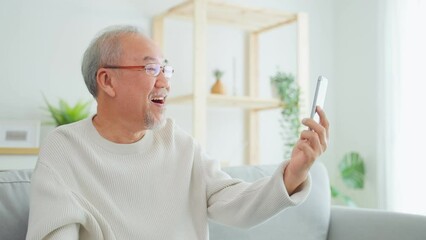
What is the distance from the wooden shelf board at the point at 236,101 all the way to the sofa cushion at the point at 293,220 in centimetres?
118

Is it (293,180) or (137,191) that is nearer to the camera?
(293,180)

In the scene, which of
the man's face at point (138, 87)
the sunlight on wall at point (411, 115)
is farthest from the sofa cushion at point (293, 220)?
the sunlight on wall at point (411, 115)

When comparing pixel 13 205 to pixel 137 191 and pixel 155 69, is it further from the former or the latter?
pixel 155 69

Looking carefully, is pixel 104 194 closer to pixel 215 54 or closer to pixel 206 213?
pixel 206 213

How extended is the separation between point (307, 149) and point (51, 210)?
619 mm

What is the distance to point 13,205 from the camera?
1.44 meters

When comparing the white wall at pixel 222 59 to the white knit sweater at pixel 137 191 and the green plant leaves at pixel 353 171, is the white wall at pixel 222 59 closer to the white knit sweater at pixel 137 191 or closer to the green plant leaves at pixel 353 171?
the green plant leaves at pixel 353 171

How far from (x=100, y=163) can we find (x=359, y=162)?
117 inches

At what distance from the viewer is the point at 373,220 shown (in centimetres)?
199

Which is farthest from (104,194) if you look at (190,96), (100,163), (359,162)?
(359,162)

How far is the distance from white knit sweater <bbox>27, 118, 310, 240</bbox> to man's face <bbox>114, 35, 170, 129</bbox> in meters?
0.08

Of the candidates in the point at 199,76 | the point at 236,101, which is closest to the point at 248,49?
the point at 236,101

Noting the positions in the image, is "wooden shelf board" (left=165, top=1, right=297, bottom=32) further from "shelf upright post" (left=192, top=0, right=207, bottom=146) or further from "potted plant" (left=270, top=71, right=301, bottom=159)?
"potted plant" (left=270, top=71, right=301, bottom=159)

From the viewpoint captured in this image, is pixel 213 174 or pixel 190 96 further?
pixel 190 96
